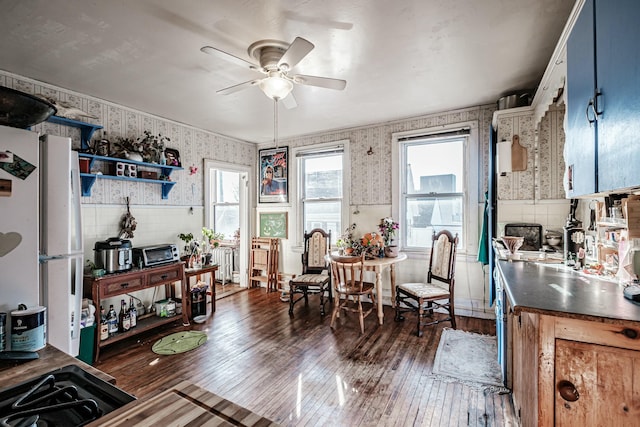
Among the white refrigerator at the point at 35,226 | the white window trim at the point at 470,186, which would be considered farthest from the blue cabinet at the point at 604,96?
the white refrigerator at the point at 35,226

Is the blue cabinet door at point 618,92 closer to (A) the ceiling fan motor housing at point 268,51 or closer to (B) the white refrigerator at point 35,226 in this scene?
(A) the ceiling fan motor housing at point 268,51

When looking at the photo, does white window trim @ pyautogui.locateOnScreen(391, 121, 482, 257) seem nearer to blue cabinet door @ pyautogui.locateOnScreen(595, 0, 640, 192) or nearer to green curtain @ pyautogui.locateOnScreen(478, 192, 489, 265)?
green curtain @ pyautogui.locateOnScreen(478, 192, 489, 265)

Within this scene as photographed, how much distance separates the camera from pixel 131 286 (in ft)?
10.2

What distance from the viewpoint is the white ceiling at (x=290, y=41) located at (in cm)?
187

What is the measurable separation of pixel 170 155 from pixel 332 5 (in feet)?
10.1

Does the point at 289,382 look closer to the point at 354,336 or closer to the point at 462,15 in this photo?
the point at 354,336

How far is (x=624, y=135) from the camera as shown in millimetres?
1066

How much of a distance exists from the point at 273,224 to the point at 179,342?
2558mm

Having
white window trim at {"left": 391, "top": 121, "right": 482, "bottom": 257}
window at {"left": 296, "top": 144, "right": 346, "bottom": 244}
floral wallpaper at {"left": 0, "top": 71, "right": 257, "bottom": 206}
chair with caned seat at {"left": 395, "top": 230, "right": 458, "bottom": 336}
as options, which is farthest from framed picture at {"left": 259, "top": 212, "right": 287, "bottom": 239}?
white window trim at {"left": 391, "top": 121, "right": 482, "bottom": 257}

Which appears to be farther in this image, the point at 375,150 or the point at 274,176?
the point at 274,176

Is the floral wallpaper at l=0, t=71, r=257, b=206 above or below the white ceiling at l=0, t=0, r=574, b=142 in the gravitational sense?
below

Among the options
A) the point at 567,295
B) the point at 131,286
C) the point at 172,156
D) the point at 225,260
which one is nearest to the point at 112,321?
the point at 131,286

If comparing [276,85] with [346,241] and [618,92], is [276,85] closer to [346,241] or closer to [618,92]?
[618,92]

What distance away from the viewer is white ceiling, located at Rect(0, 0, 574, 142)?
1.87 metres
